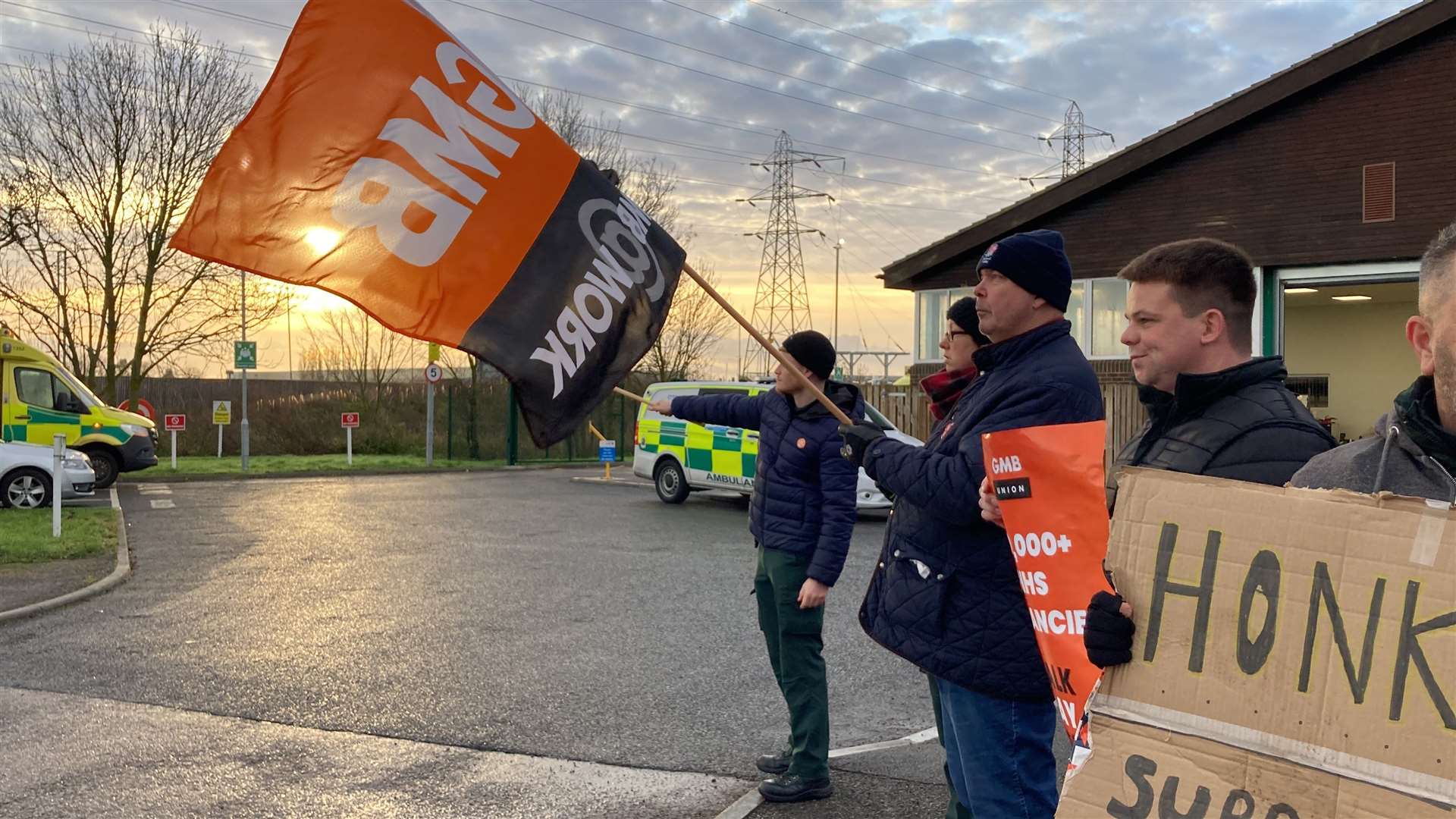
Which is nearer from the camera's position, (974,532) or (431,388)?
(974,532)

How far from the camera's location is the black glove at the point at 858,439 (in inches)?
127

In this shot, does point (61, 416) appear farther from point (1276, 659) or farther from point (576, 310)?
point (1276, 659)

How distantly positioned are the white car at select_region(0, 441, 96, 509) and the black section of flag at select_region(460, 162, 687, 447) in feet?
47.4

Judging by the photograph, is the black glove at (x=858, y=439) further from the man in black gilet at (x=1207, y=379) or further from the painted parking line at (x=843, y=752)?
the painted parking line at (x=843, y=752)

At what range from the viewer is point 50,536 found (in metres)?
12.0

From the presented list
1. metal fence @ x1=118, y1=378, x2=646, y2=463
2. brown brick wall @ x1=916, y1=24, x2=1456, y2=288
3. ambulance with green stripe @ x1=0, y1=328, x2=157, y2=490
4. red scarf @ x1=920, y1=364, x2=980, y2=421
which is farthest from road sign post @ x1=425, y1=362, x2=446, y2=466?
red scarf @ x1=920, y1=364, x2=980, y2=421

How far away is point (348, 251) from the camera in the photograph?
12.5ft

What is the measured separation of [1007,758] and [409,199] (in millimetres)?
2520

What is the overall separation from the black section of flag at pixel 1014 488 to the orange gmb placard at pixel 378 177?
6.26 ft

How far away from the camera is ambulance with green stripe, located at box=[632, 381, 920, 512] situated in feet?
53.7

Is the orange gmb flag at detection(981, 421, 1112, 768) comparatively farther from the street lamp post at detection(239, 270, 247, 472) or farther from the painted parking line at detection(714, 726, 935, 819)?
the street lamp post at detection(239, 270, 247, 472)

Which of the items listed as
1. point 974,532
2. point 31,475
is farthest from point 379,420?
point 974,532

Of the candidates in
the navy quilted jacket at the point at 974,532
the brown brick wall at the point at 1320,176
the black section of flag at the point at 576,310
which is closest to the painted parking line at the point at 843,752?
the navy quilted jacket at the point at 974,532

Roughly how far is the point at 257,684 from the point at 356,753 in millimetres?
1529
